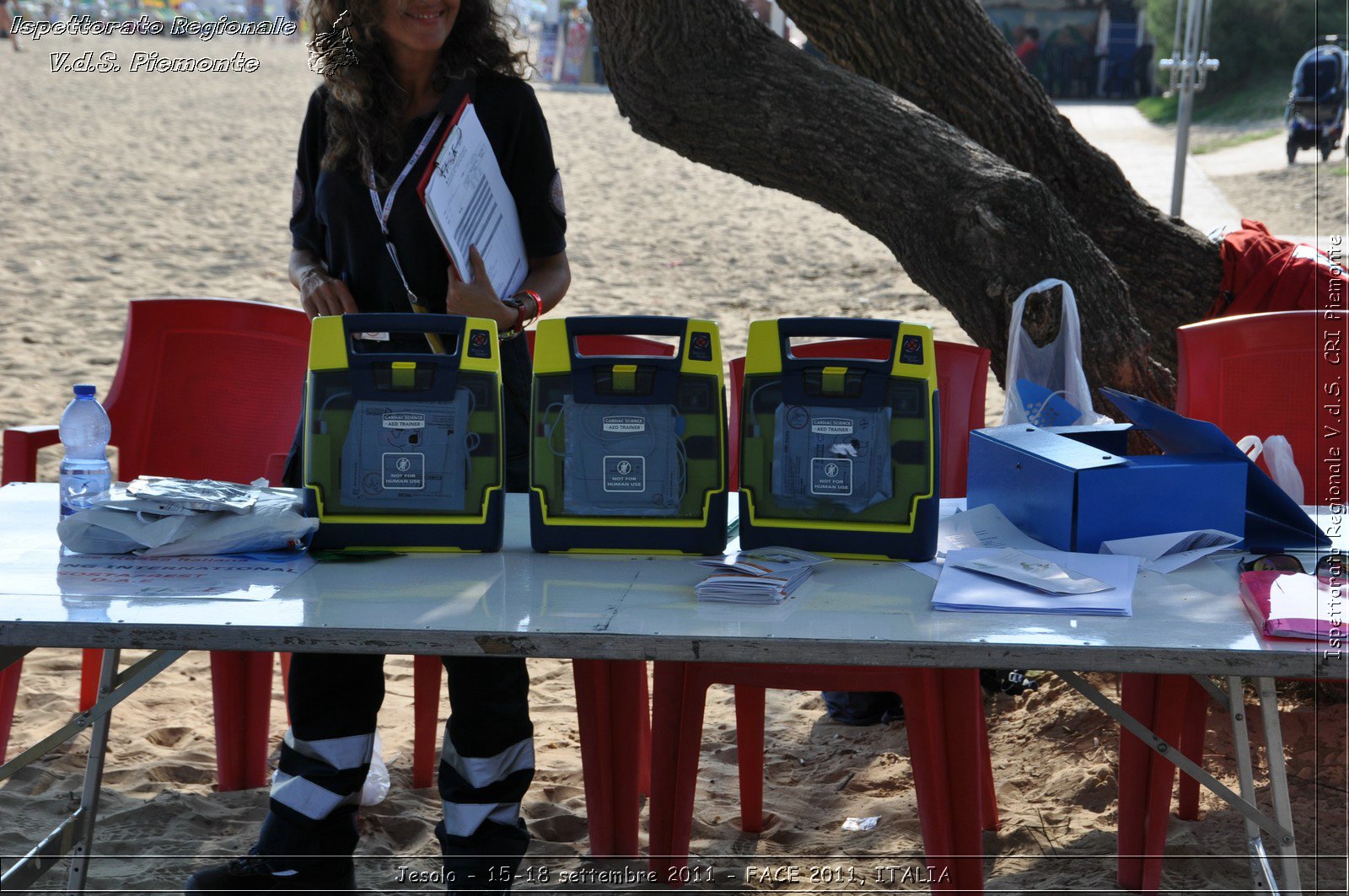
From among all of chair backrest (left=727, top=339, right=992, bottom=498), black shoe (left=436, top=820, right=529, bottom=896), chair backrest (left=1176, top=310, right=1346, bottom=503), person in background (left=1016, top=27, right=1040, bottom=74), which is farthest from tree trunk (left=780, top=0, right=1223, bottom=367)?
person in background (left=1016, top=27, right=1040, bottom=74)

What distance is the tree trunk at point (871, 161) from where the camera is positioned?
3.70 metres

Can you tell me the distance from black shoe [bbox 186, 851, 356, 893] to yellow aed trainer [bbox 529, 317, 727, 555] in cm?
79

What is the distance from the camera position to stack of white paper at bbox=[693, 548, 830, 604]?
1994mm

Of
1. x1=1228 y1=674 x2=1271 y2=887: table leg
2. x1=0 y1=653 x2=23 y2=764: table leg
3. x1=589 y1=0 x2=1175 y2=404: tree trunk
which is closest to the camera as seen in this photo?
x1=1228 y1=674 x2=1271 y2=887: table leg

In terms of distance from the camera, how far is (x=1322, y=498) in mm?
3129

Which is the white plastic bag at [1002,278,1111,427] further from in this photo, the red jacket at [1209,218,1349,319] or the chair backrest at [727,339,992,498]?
the red jacket at [1209,218,1349,319]

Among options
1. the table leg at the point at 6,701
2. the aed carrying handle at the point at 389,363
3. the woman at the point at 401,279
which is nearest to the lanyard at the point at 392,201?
the woman at the point at 401,279

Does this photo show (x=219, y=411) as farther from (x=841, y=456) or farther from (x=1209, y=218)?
(x=1209, y=218)

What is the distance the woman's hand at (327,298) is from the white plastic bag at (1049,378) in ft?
4.41

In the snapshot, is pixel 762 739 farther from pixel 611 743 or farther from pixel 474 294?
pixel 474 294

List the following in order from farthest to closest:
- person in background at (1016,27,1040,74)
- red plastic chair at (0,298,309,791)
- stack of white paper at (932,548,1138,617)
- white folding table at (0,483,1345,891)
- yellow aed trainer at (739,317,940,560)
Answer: person in background at (1016,27,1040,74)
red plastic chair at (0,298,309,791)
yellow aed trainer at (739,317,940,560)
stack of white paper at (932,548,1138,617)
white folding table at (0,483,1345,891)

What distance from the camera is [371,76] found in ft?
8.25

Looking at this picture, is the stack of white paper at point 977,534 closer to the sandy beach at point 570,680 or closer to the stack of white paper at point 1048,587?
the stack of white paper at point 1048,587

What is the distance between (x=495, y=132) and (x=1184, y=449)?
1.41 meters
